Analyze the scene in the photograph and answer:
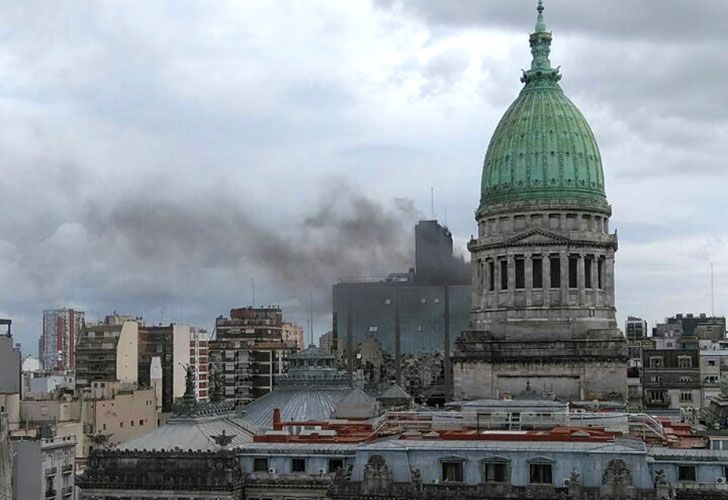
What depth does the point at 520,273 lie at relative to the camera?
120250 millimetres

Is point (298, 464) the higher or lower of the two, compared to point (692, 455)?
lower

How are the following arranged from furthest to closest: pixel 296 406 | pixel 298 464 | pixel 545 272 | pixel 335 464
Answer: pixel 545 272, pixel 296 406, pixel 298 464, pixel 335 464

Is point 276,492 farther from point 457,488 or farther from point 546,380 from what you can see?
point 546,380

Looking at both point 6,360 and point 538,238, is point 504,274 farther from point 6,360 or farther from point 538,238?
point 6,360

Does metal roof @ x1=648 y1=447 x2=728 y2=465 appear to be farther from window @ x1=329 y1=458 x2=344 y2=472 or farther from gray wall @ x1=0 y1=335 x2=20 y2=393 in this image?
gray wall @ x1=0 y1=335 x2=20 y2=393

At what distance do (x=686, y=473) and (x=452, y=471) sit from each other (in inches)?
547

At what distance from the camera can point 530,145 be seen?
12100 cm

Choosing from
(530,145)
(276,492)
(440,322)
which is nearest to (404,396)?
(530,145)

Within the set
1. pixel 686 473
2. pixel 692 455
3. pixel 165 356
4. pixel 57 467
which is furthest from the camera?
pixel 165 356

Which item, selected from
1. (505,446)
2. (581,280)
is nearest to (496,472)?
(505,446)

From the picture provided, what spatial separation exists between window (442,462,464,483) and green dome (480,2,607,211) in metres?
54.3

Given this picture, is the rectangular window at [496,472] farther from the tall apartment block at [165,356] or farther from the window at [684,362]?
the tall apartment block at [165,356]

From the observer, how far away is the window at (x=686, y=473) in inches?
2707

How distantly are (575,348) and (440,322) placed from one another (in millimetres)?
82075
